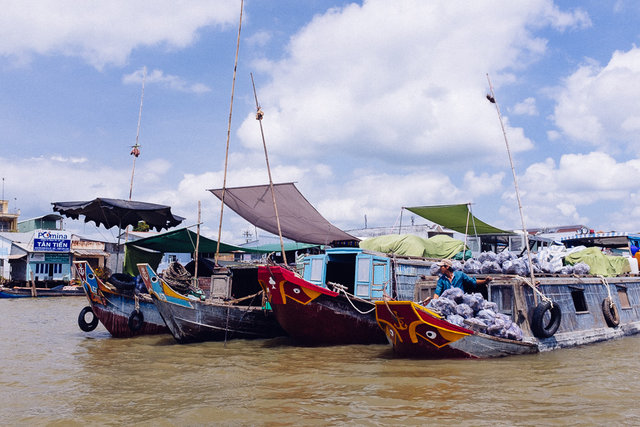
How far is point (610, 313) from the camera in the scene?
11141 millimetres

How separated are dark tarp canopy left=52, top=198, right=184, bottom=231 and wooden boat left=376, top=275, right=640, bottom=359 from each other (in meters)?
8.82

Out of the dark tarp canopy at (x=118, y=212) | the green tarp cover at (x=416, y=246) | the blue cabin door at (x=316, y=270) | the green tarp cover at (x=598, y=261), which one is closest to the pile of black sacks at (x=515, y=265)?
the green tarp cover at (x=598, y=261)

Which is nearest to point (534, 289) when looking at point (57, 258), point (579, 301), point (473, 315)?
point (473, 315)

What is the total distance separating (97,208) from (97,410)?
436 inches

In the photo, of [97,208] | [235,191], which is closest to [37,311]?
[97,208]

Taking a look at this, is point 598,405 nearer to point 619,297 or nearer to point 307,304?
point 307,304

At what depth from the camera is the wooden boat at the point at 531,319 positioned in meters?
7.84

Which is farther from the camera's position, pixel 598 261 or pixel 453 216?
pixel 453 216

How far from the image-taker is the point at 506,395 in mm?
6125

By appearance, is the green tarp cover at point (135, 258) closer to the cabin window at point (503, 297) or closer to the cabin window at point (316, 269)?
the cabin window at point (316, 269)

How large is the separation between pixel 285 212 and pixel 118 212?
16.2 ft

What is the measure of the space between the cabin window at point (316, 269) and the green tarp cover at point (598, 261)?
5706mm

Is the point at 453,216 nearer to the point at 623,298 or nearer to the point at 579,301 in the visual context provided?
the point at 623,298

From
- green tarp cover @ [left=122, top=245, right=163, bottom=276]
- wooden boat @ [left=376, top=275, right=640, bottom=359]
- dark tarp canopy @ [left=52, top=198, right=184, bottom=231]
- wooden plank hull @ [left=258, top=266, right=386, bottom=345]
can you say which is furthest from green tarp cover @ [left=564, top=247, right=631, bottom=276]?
green tarp cover @ [left=122, top=245, right=163, bottom=276]
